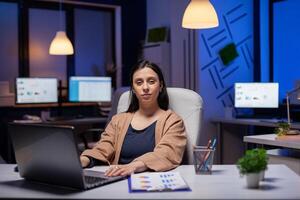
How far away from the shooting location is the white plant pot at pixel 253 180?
1451mm

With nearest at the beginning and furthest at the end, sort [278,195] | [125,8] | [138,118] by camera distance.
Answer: [278,195] < [138,118] < [125,8]

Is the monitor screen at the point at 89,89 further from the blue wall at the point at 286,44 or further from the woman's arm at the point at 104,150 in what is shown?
the woman's arm at the point at 104,150

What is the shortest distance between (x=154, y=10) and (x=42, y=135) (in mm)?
5015

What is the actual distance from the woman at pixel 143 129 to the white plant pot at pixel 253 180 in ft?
1.75

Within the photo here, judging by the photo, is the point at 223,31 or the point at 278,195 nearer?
the point at 278,195

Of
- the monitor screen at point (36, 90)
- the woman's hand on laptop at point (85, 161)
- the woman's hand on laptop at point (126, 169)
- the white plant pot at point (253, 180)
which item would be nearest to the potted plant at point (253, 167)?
the white plant pot at point (253, 180)

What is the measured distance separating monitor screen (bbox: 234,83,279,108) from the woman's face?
9.18 feet

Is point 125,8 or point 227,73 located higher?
point 125,8

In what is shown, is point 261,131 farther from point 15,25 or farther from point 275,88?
point 15,25

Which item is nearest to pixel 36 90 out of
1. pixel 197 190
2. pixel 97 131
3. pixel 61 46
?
pixel 61 46

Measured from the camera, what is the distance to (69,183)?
1462 millimetres

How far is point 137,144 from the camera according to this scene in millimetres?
2238

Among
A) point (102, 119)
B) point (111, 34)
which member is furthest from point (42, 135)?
point (111, 34)

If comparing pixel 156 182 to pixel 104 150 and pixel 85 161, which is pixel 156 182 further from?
pixel 104 150
